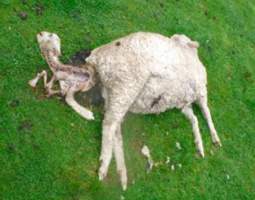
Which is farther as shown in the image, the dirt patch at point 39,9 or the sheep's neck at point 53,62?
the dirt patch at point 39,9

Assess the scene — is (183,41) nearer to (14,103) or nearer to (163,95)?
(163,95)

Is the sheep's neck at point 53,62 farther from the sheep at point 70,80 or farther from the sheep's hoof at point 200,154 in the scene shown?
the sheep's hoof at point 200,154

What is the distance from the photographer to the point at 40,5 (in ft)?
27.7

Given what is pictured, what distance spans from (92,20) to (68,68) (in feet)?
4.35

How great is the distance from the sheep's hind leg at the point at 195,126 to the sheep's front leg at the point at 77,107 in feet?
5.27

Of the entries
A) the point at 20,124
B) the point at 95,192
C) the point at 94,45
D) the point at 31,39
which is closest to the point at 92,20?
the point at 94,45

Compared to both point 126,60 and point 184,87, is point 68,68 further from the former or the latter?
point 184,87

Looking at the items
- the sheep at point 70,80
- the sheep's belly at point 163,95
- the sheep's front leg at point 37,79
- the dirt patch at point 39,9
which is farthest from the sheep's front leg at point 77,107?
the dirt patch at point 39,9

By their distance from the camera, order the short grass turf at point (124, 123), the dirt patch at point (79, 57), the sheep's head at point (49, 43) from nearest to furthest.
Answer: the short grass turf at point (124, 123), the sheep's head at point (49, 43), the dirt patch at point (79, 57)

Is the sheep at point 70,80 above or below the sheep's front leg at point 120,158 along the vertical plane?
above

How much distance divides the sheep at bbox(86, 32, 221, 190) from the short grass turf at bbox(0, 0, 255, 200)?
0.18 metres

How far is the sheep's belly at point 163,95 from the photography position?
25.5ft

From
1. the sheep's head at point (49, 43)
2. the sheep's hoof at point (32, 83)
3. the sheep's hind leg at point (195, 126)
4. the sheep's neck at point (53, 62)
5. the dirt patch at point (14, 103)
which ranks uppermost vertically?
the sheep's head at point (49, 43)

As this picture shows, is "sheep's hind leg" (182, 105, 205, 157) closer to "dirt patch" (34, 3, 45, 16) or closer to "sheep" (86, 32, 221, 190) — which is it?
"sheep" (86, 32, 221, 190)
